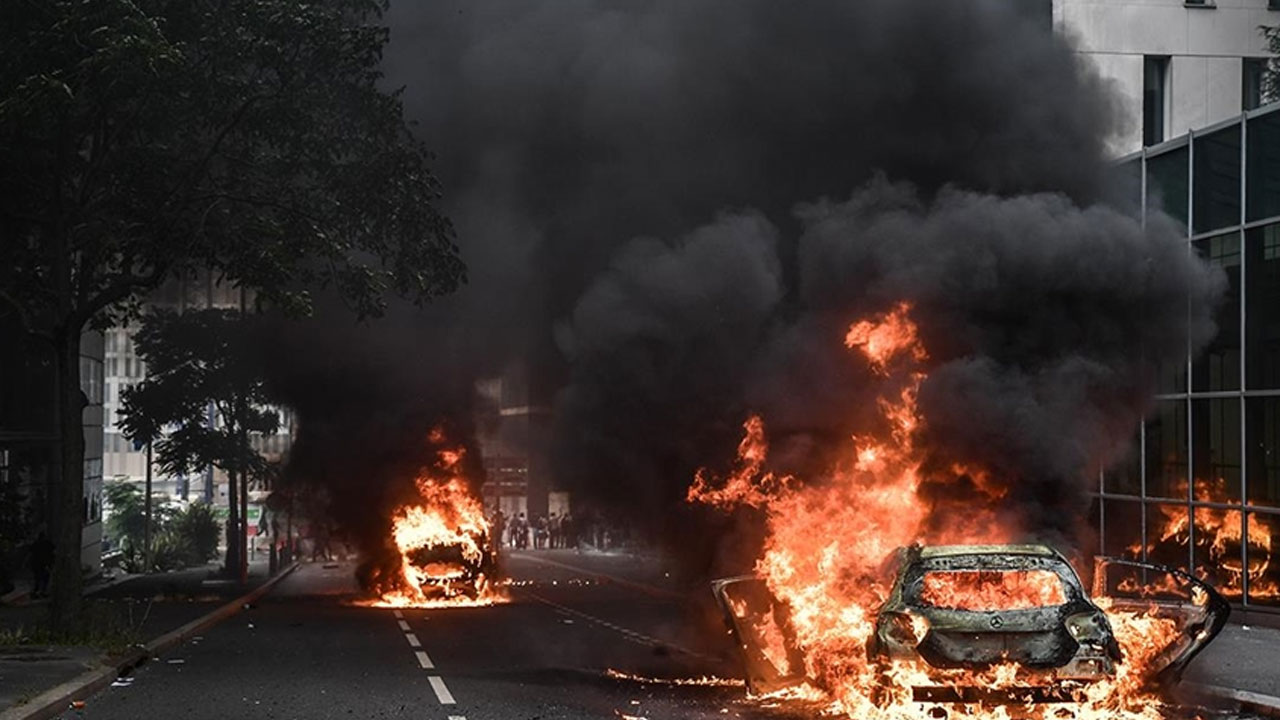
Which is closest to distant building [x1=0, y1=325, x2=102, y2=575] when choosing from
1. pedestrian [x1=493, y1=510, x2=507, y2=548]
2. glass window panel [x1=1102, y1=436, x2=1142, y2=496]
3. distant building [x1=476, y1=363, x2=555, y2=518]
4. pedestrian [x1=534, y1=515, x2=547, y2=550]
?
distant building [x1=476, y1=363, x2=555, y2=518]

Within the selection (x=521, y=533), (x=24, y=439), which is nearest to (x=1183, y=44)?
(x=24, y=439)

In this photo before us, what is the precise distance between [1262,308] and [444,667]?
1403 centimetres

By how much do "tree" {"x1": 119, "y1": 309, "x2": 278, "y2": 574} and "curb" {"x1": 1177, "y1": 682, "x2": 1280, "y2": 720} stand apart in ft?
146

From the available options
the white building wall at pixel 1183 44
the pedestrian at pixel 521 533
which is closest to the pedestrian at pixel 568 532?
the pedestrian at pixel 521 533

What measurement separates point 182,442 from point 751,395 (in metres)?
40.9

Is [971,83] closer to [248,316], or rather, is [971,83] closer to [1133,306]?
[1133,306]

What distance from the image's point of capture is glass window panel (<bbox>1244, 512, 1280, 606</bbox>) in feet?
81.2

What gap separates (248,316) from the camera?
52.4 meters

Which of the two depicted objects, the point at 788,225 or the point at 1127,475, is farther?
the point at 1127,475

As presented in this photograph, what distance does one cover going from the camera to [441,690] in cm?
1638

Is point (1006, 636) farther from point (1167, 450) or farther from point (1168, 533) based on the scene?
point (1167, 450)

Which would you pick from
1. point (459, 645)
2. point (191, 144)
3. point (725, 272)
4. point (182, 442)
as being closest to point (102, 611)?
point (459, 645)

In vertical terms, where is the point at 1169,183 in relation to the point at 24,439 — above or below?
above

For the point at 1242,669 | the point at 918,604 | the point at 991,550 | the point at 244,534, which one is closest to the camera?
the point at 918,604
